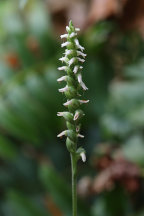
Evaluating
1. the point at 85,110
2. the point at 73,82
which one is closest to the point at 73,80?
the point at 73,82

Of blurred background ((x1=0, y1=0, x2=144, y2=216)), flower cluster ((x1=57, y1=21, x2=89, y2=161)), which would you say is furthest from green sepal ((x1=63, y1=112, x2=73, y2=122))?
blurred background ((x1=0, y1=0, x2=144, y2=216))

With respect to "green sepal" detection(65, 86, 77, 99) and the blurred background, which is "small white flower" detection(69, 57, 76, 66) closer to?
"green sepal" detection(65, 86, 77, 99)

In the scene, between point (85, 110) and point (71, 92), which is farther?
point (85, 110)

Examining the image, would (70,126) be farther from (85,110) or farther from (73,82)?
(85,110)

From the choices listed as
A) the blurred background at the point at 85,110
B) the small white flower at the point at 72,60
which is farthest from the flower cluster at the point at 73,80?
the blurred background at the point at 85,110

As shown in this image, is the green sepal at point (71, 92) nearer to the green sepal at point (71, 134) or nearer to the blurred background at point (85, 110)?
the green sepal at point (71, 134)

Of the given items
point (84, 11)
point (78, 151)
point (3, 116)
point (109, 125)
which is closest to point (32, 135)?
point (3, 116)

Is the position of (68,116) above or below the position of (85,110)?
below

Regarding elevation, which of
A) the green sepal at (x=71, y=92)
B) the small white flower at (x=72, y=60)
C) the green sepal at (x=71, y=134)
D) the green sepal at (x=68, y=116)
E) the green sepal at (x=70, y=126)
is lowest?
the green sepal at (x=71, y=134)
